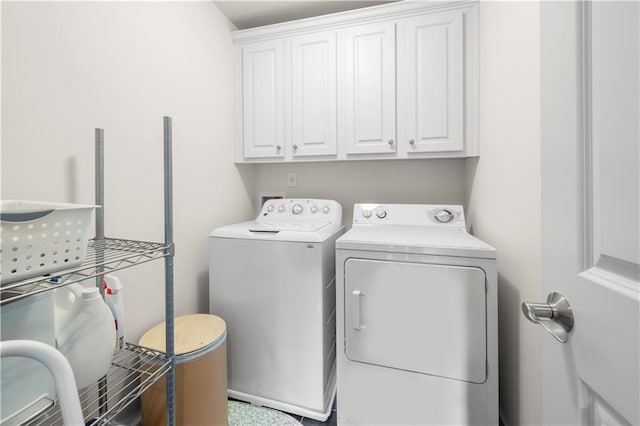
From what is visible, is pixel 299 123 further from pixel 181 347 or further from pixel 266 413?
pixel 266 413

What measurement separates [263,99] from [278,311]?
1.55m

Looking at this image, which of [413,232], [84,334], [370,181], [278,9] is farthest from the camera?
[370,181]

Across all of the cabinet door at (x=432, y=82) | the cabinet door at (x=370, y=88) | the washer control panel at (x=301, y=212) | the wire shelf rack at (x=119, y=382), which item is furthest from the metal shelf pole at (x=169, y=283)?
the cabinet door at (x=432, y=82)

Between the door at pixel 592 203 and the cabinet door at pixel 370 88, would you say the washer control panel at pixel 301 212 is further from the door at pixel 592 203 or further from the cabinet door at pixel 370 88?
the door at pixel 592 203

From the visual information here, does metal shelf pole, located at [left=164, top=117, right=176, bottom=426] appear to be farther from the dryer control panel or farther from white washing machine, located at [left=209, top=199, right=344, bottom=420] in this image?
the dryer control panel

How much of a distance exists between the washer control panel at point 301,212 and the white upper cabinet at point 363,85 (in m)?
0.34

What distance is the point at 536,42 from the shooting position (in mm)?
932

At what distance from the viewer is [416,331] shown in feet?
3.93

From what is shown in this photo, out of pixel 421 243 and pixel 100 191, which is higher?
pixel 100 191

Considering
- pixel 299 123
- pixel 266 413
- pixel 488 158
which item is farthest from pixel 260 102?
pixel 266 413

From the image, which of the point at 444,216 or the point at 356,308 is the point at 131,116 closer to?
the point at 356,308

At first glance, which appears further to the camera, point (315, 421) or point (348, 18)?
point (348, 18)

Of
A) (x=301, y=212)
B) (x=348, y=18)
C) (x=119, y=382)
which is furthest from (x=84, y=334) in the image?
(x=348, y=18)

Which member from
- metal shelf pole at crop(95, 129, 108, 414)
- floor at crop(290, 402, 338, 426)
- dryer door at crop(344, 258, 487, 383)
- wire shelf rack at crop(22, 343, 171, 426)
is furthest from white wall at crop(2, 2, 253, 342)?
dryer door at crop(344, 258, 487, 383)
